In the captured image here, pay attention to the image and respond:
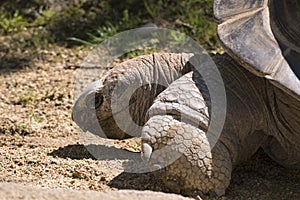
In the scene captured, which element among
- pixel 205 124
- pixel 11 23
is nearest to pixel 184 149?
pixel 205 124

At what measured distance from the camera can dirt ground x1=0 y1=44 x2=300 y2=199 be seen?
3.62m

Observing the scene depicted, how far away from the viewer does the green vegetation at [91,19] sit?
6.64 metres

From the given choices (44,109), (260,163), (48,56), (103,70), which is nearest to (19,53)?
(48,56)

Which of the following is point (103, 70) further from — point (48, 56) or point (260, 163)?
point (260, 163)

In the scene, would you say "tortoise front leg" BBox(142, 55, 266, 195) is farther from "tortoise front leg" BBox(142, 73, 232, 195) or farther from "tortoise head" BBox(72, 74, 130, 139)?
"tortoise head" BBox(72, 74, 130, 139)

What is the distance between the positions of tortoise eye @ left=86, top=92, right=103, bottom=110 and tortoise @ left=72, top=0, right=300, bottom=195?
0.53 meters

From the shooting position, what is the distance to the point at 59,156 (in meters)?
4.07

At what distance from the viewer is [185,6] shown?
696cm

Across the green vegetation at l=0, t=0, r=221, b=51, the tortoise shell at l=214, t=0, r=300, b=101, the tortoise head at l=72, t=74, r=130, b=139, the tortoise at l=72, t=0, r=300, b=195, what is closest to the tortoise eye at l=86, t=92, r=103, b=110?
the tortoise head at l=72, t=74, r=130, b=139

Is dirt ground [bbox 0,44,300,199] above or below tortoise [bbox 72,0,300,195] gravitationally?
below

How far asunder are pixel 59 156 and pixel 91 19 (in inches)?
127

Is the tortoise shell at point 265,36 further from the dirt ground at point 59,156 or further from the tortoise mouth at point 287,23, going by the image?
the dirt ground at point 59,156

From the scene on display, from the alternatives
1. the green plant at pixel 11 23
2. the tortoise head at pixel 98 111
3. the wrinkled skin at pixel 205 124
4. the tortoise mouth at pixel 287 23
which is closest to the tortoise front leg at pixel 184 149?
the wrinkled skin at pixel 205 124

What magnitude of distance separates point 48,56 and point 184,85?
315cm
